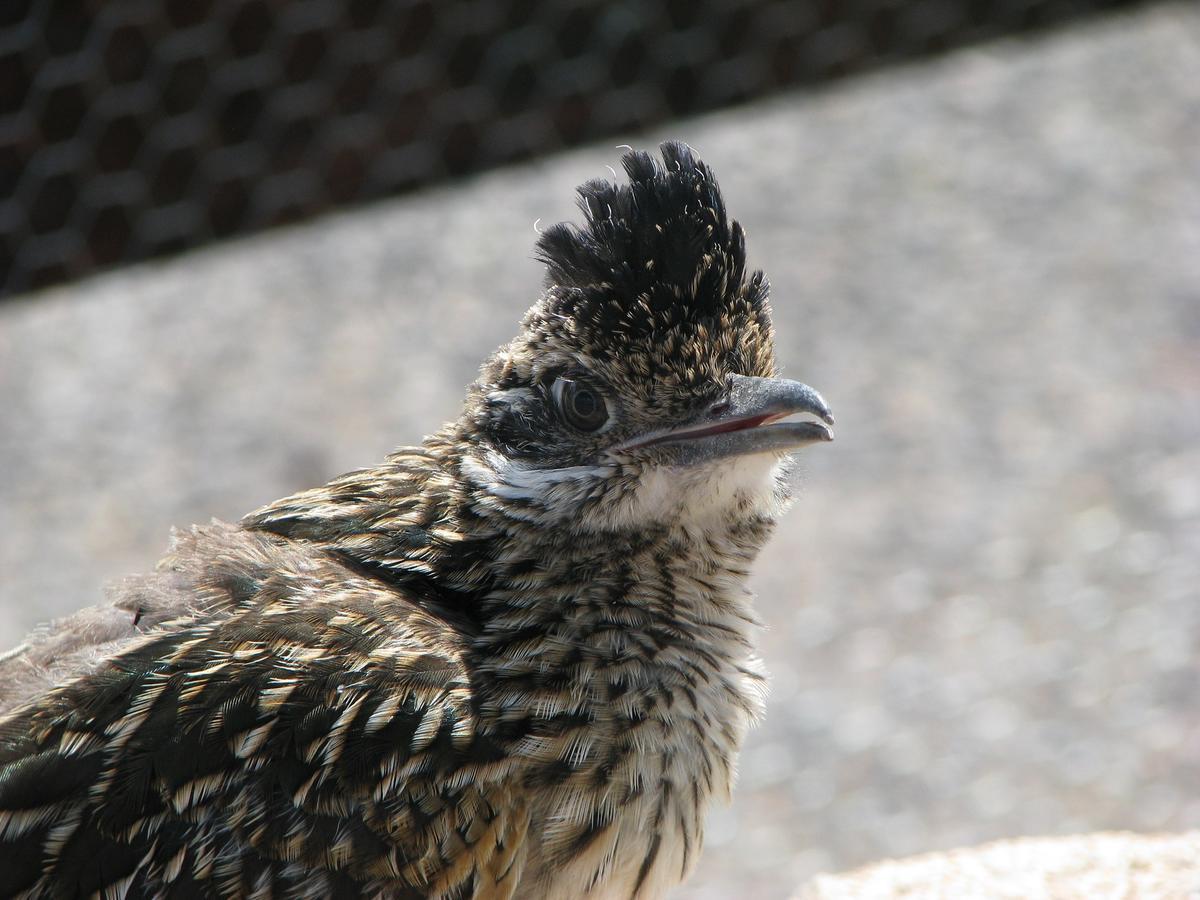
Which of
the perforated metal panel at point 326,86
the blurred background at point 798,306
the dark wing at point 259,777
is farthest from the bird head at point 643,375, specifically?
the perforated metal panel at point 326,86

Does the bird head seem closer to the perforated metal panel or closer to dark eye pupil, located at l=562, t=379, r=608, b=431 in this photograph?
dark eye pupil, located at l=562, t=379, r=608, b=431

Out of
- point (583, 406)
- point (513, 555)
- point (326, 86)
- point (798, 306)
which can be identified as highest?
point (326, 86)

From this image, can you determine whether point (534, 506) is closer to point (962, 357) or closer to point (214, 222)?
point (962, 357)

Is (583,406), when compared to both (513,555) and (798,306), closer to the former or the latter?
(513,555)

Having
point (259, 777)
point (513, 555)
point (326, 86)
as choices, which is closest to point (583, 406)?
point (513, 555)

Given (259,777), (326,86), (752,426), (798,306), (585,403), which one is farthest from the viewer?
(326,86)

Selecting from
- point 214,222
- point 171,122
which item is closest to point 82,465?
point 214,222

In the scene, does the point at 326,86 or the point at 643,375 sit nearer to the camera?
the point at 643,375
